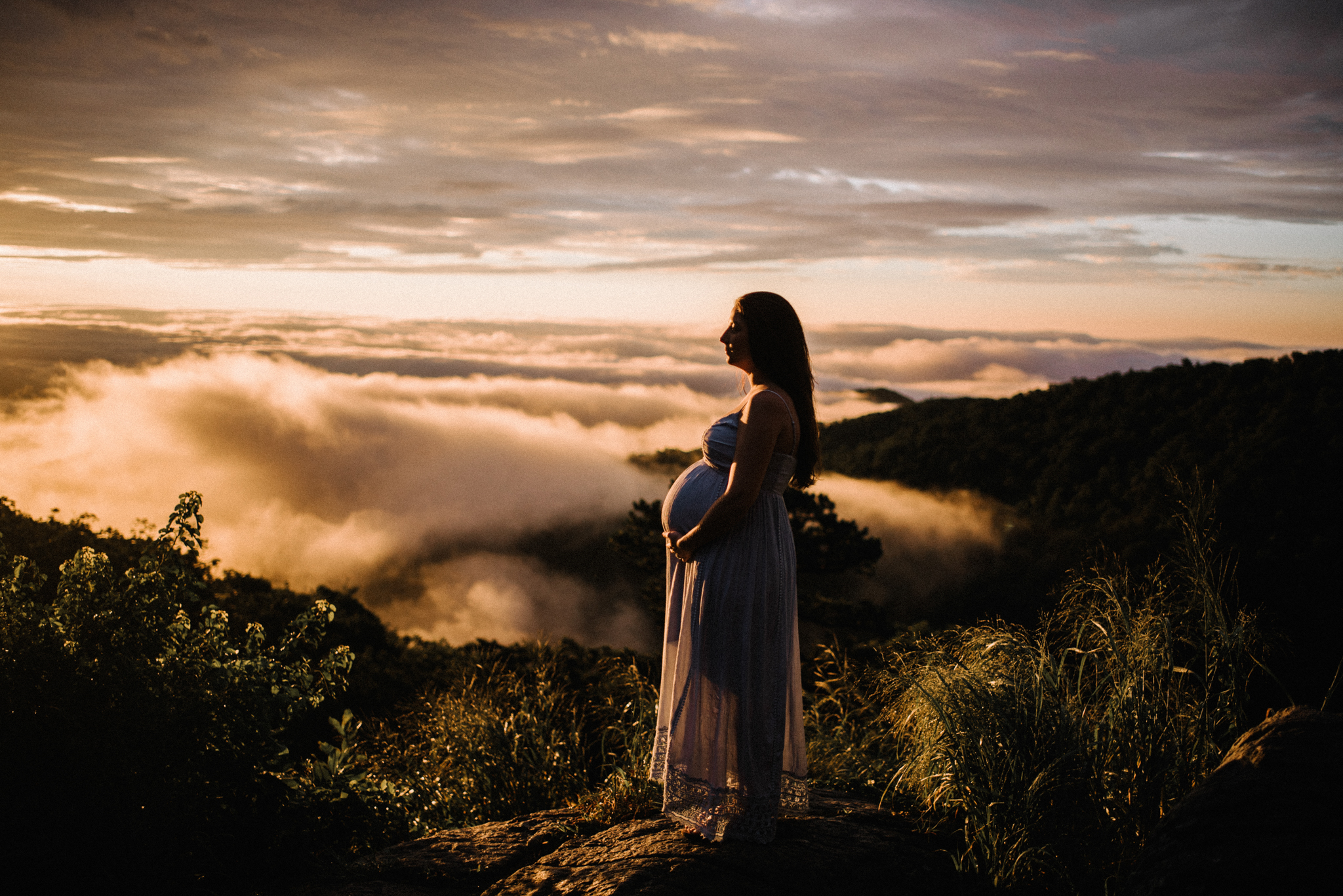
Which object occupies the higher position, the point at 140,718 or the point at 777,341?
the point at 777,341

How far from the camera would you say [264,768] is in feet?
16.9

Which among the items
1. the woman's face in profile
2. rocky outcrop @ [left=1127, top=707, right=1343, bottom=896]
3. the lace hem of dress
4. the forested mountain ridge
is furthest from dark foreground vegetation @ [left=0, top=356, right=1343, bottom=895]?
the forested mountain ridge

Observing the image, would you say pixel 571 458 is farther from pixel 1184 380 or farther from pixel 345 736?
pixel 345 736

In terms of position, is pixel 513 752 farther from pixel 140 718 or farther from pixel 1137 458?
pixel 1137 458

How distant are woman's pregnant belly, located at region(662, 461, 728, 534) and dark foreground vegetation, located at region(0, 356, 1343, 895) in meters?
1.85

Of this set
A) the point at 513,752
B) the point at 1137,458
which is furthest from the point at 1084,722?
the point at 1137,458

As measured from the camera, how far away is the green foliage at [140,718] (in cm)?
407

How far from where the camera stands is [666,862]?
3.99m

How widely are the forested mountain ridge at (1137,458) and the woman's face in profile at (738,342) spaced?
17.4 m

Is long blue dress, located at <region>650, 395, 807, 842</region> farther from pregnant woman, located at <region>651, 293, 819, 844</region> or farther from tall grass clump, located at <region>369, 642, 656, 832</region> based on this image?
tall grass clump, located at <region>369, 642, 656, 832</region>

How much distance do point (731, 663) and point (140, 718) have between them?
3.13 meters

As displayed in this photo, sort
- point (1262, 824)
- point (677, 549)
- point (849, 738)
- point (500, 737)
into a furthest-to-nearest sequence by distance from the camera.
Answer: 1. point (849, 738)
2. point (500, 737)
3. point (677, 549)
4. point (1262, 824)

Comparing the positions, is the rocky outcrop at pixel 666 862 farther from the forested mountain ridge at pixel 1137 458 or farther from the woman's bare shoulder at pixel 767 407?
the forested mountain ridge at pixel 1137 458

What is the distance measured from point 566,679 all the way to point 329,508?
299 feet
